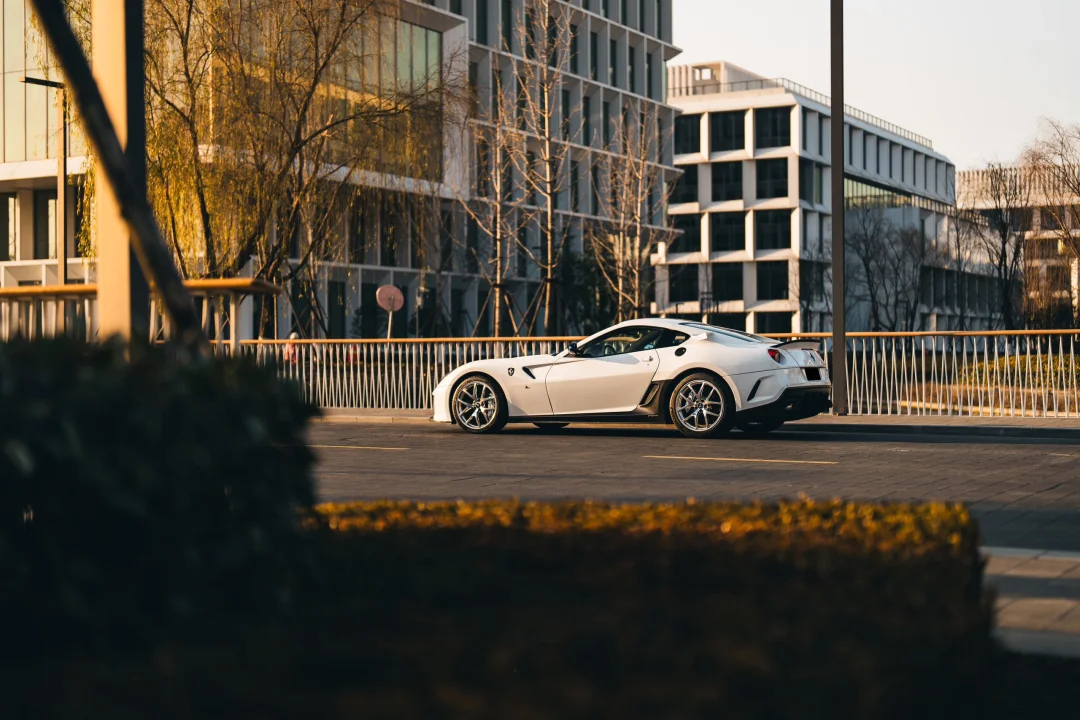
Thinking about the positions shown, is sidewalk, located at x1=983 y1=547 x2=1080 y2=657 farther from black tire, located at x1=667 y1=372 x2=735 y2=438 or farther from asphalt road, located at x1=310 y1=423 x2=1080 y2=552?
black tire, located at x1=667 y1=372 x2=735 y2=438

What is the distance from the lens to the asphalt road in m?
10.2

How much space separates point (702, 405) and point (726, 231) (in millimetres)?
70692

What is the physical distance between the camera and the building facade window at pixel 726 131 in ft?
281

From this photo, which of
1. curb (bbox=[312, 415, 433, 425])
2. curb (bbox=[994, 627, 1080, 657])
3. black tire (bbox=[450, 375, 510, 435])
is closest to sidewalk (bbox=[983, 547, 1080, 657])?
curb (bbox=[994, 627, 1080, 657])

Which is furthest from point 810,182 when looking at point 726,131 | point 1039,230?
point 1039,230

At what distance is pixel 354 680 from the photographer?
2.79m

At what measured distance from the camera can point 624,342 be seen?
16688 mm

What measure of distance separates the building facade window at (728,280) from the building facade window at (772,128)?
25.1 ft

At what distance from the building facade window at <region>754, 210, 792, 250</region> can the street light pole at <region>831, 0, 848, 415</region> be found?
63997mm

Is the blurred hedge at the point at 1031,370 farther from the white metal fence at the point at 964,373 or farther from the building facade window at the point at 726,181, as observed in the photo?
the building facade window at the point at 726,181

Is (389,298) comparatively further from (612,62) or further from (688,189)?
(688,189)

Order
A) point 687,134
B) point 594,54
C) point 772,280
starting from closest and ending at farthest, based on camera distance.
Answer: point 594,54, point 772,280, point 687,134

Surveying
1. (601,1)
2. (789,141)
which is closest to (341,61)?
(601,1)

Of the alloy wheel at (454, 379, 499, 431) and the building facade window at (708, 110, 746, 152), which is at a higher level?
the building facade window at (708, 110, 746, 152)
